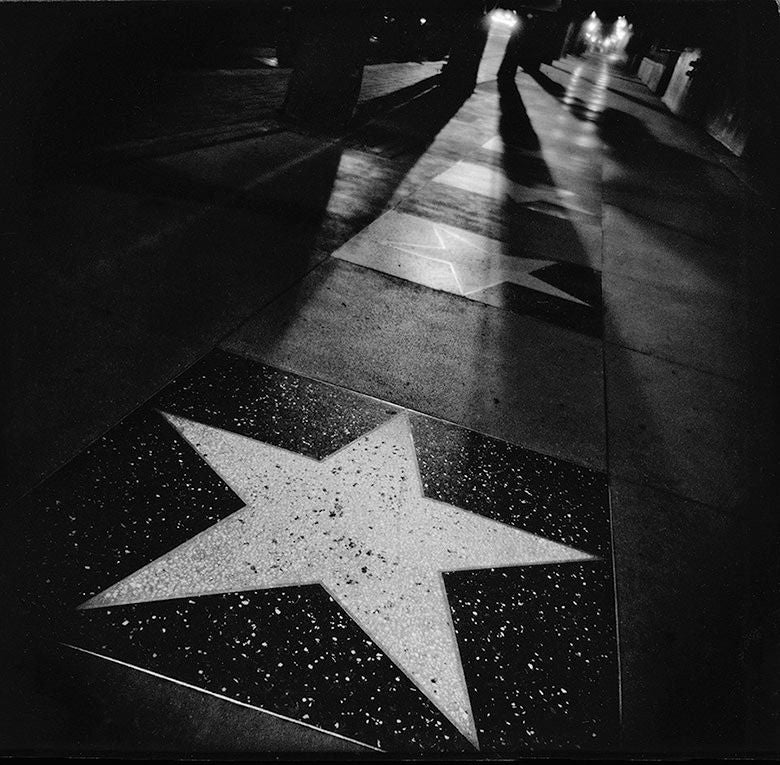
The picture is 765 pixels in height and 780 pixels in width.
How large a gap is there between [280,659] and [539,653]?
2.22 feet

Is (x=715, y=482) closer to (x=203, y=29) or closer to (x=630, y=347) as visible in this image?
(x=630, y=347)

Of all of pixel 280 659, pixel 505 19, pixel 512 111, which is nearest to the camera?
pixel 280 659

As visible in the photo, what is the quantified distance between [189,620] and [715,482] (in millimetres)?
1985

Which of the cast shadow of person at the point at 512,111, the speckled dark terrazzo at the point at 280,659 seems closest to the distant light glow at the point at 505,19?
the cast shadow of person at the point at 512,111

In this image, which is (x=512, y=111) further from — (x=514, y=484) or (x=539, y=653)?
(x=539, y=653)

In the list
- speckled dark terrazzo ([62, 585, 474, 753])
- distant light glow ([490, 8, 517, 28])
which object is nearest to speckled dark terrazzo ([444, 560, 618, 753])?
speckled dark terrazzo ([62, 585, 474, 753])

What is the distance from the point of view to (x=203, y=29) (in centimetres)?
664

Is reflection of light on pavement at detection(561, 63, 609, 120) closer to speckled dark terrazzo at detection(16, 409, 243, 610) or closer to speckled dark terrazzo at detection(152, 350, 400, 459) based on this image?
speckled dark terrazzo at detection(152, 350, 400, 459)

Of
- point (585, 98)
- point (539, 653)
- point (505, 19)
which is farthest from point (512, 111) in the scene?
point (505, 19)

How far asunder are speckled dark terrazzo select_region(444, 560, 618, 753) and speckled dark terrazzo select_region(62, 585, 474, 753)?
0.14 metres

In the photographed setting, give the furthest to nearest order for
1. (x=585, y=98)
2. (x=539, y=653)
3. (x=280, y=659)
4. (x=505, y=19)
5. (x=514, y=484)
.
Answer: (x=505, y=19) < (x=585, y=98) < (x=514, y=484) < (x=539, y=653) < (x=280, y=659)

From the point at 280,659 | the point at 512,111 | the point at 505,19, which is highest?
the point at 505,19

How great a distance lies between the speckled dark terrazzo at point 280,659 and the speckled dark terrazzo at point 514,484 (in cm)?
61

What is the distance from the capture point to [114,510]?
1438mm
